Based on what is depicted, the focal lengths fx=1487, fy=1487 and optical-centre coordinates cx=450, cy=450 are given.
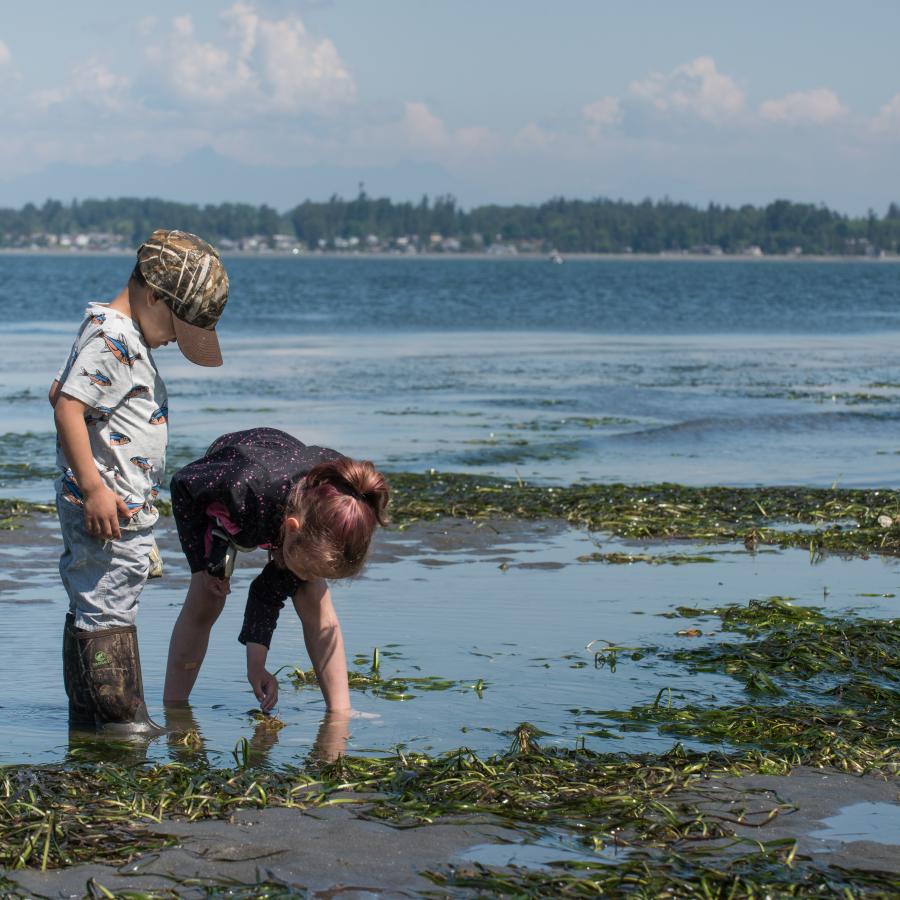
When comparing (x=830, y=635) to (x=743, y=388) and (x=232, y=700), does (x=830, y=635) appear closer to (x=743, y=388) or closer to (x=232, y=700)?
(x=232, y=700)

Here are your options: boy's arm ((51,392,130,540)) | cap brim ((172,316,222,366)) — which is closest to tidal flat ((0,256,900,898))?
boy's arm ((51,392,130,540))

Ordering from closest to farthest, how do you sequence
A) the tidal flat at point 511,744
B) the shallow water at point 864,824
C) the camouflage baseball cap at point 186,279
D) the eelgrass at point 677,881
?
the eelgrass at point 677,881 < the tidal flat at point 511,744 < the shallow water at point 864,824 < the camouflage baseball cap at point 186,279

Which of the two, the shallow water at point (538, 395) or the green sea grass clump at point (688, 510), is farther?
the shallow water at point (538, 395)

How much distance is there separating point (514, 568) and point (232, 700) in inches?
120

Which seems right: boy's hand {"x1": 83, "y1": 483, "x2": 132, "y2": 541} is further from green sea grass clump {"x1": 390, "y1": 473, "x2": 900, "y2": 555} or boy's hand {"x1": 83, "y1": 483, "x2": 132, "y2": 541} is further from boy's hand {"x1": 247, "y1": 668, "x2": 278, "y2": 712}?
green sea grass clump {"x1": 390, "y1": 473, "x2": 900, "y2": 555}

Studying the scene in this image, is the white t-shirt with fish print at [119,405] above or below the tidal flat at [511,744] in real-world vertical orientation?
above

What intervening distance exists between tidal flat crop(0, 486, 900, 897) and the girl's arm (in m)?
0.16

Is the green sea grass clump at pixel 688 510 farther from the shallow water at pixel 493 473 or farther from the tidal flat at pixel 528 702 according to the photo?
the shallow water at pixel 493 473

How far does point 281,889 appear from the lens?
3660mm

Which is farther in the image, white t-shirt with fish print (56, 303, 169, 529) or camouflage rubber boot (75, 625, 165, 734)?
camouflage rubber boot (75, 625, 165, 734)

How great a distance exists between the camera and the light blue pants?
5047 mm

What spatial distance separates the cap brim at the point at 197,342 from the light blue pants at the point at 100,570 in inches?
24.5

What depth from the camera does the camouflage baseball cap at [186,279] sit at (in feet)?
16.3

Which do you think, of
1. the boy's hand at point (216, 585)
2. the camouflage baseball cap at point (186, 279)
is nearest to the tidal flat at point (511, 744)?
the boy's hand at point (216, 585)
